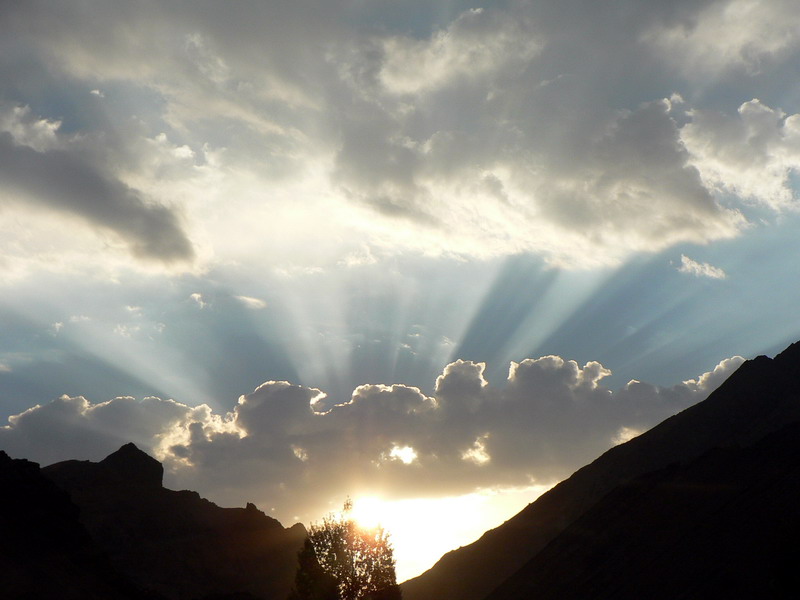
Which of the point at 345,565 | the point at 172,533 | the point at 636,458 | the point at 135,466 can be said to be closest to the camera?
the point at 345,565

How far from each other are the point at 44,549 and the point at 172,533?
206ft

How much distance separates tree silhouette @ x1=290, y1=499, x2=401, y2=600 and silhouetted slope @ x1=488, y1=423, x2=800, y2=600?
29859 millimetres

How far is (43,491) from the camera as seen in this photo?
56.3 metres

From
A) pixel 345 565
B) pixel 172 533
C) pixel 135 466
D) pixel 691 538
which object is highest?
pixel 135 466

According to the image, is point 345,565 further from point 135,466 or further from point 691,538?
point 135,466

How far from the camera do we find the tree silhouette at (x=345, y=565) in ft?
228

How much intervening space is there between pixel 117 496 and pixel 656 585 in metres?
87.3

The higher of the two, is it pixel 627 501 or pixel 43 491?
pixel 43 491

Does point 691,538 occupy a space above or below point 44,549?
below

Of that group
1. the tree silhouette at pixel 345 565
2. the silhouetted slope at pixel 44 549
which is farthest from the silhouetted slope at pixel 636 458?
the silhouetted slope at pixel 44 549

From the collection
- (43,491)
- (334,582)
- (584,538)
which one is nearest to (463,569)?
(584,538)

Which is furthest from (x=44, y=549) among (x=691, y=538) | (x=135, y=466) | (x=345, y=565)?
(x=135, y=466)

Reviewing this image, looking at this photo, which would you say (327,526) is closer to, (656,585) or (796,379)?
(656,585)

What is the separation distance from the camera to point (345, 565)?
2825 inches
